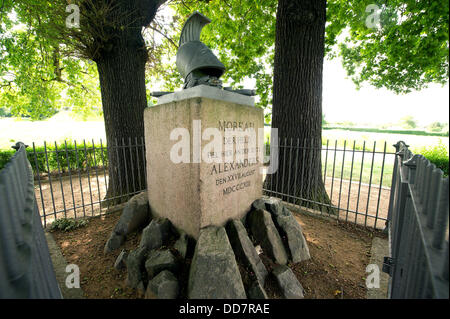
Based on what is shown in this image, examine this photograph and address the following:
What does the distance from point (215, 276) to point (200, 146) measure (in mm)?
1409

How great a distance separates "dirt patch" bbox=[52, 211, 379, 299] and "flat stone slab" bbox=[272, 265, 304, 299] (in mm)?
85

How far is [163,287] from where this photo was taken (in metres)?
2.01

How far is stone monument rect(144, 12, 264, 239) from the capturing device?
2.41 meters

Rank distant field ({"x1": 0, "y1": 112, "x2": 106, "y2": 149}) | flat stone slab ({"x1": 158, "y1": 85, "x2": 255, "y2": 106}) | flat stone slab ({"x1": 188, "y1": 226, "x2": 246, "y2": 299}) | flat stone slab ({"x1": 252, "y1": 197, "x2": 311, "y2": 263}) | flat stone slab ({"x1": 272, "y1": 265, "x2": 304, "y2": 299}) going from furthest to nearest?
distant field ({"x1": 0, "y1": 112, "x2": 106, "y2": 149}), flat stone slab ({"x1": 252, "y1": 197, "x2": 311, "y2": 263}), flat stone slab ({"x1": 158, "y1": 85, "x2": 255, "y2": 106}), flat stone slab ({"x1": 272, "y1": 265, "x2": 304, "y2": 299}), flat stone slab ({"x1": 188, "y1": 226, "x2": 246, "y2": 299})

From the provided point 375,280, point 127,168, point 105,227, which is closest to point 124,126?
point 127,168

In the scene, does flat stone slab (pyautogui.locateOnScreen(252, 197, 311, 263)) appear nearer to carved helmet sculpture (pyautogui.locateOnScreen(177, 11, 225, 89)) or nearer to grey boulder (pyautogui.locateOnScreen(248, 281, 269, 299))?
grey boulder (pyautogui.locateOnScreen(248, 281, 269, 299))

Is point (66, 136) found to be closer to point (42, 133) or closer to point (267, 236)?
point (42, 133)

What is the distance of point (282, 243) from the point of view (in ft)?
9.09

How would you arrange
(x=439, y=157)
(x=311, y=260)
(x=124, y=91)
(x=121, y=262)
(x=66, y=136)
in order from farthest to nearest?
1. (x=66, y=136)
2. (x=439, y=157)
3. (x=124, y=91)
4. (x=311, y=260)
5. (x=121, y=262)

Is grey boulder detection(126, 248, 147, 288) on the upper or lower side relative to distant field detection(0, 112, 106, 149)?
lower

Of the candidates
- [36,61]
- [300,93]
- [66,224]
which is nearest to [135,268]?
[66,224]

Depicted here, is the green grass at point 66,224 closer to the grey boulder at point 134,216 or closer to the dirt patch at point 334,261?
the grey boulder at point 134,216

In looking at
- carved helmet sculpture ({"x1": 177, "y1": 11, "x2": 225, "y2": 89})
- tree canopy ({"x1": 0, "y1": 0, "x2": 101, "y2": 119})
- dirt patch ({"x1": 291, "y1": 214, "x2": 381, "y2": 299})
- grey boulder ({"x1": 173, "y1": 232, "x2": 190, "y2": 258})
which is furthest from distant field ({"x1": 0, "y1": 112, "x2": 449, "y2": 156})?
grey boulder ({"x1": 173, "y1": 232, "x2": 190, "y2": 258})
